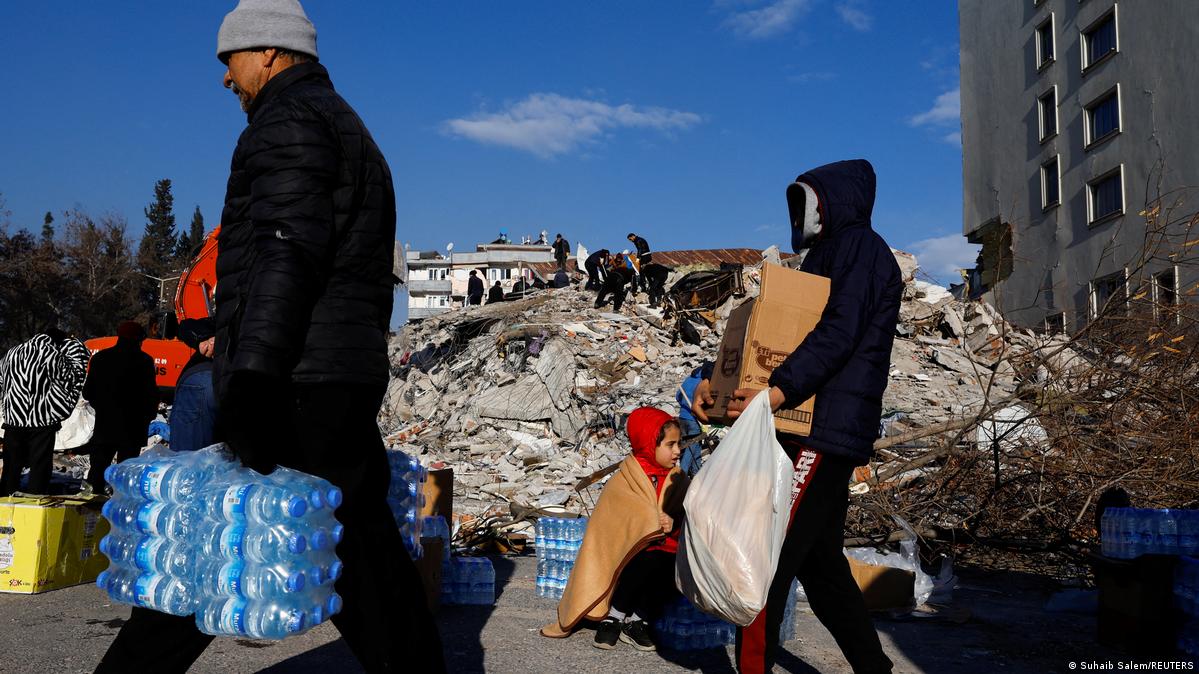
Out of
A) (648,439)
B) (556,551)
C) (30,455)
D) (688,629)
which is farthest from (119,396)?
(688,629)

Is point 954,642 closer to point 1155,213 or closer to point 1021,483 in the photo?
point 1021,483

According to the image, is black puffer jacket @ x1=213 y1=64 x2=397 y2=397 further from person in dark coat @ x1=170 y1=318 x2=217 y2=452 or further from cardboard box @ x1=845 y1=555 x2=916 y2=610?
cardboard box @ x1=845 y1=555 x2=916 y2=610

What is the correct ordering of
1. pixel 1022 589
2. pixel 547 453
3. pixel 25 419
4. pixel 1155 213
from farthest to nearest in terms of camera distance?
pixel 547 453, pixel 25 419, pixel 1155 213, pixel 1022 589

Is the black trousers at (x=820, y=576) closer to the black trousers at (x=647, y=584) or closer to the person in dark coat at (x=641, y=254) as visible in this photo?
the black trousers at (x=647, y=584)

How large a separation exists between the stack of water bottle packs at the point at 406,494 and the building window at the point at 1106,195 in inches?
942

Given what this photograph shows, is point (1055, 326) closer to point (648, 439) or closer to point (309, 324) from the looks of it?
point (648, 439)

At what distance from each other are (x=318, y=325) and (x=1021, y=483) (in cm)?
589

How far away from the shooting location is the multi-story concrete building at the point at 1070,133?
2172 cm

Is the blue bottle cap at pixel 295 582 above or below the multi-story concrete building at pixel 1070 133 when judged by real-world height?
below

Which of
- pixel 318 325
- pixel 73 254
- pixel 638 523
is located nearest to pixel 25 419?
pixel 638 523

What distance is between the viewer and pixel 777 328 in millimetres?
3123

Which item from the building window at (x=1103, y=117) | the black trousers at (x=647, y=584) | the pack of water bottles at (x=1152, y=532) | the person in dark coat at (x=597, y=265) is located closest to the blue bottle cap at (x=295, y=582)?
the black trousers at (x=647, y=584)

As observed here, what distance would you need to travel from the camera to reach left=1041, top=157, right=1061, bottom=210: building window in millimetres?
26922

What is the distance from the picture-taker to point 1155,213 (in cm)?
662
